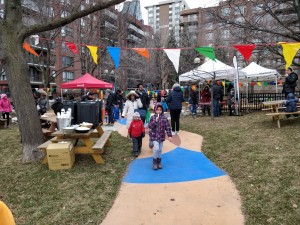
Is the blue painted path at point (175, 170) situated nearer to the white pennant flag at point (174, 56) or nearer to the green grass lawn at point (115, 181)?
the green grass lawn at point (115, 181)

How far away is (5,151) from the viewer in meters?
7.92

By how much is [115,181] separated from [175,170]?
4.35 ft

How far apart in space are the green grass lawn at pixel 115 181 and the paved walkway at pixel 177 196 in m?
0.19

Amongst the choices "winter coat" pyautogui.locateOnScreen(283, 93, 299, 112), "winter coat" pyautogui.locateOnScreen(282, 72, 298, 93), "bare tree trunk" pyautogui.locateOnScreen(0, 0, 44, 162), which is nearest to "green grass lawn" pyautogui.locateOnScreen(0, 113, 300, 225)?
"bare tree trunk" pyautogui.locateOnScreen(0, 0, 44, 162)

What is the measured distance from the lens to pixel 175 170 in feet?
19.2

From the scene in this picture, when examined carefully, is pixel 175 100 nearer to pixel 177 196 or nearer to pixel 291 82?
pixel 291 82

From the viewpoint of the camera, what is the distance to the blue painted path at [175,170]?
17.6ft

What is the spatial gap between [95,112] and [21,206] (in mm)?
4182

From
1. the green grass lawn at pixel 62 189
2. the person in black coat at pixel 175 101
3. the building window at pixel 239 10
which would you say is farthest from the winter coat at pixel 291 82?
the green grass lawn at pixel 62 189

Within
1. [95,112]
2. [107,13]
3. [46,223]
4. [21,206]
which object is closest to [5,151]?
[95,112]

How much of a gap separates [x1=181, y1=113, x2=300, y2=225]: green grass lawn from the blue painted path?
1.04 ft

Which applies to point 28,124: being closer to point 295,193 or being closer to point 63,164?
point 63,164

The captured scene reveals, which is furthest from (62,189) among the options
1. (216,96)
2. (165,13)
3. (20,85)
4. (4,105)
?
(165,13)

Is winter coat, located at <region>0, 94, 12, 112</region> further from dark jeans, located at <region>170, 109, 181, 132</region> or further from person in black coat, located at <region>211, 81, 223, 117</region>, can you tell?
person in black coat, located at <region>211, 81, 223, 117</region>
